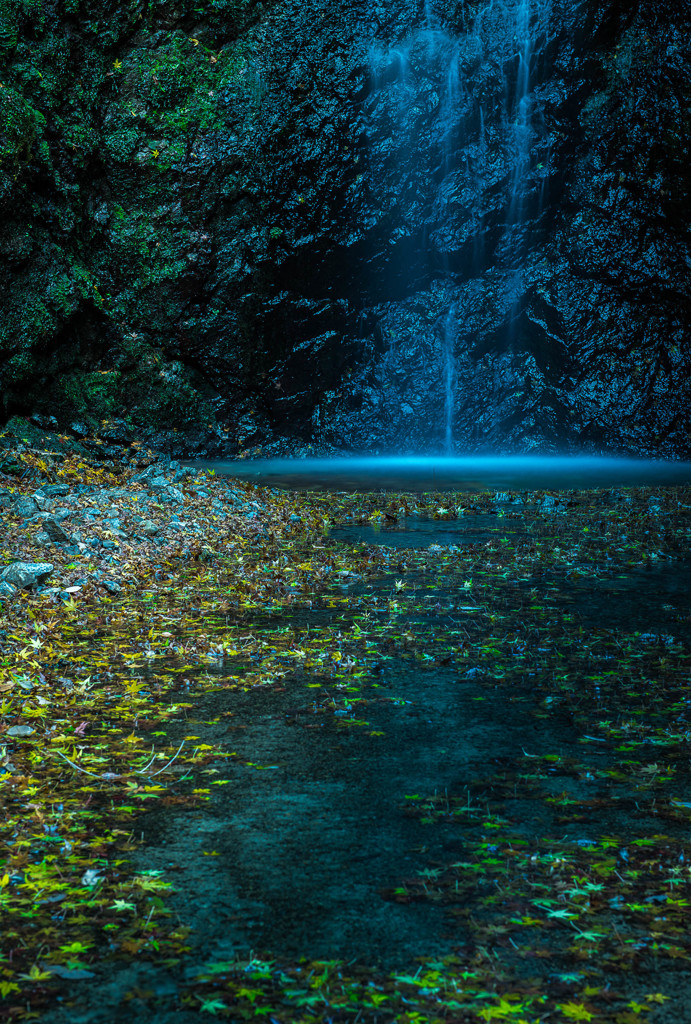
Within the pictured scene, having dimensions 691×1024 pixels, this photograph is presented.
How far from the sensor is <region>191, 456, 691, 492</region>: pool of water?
→ 52.1 feet

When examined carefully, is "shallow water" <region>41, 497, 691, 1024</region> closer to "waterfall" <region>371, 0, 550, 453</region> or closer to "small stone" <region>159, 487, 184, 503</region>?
"small stone" <region>159, 487, 184, 503</region>

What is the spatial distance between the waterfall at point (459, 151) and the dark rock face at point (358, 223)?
58 millimetres

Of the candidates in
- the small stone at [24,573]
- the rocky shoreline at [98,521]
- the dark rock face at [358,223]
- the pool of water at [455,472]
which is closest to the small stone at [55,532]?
the rocky shoreline at [98,521]

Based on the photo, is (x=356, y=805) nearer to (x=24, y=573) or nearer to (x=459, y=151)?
(x=24, y=573)

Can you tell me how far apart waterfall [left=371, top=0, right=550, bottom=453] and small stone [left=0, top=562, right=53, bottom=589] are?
17.9 meters

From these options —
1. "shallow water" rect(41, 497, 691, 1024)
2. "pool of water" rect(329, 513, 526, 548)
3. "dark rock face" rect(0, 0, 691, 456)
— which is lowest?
"shallow water" rect(41, 497, 691, 1024)

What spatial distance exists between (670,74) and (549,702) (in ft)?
69.9

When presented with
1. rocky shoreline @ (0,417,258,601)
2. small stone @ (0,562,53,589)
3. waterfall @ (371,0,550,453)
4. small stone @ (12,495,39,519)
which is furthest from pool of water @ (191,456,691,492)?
small stone @ (0,562,53,589)

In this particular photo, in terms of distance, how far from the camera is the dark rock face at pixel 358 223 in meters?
20.9

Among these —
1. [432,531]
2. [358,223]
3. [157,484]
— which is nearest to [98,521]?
[157,484]

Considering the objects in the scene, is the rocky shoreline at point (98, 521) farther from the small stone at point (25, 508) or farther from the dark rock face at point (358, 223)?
the dark rock face at point (358, 223)

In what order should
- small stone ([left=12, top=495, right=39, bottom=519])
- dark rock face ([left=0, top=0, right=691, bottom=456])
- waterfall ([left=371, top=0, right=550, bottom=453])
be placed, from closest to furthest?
small stone ([left=12, top=495, right=39, bottom=519]), dark rock face ([left=0, top=0, right=691, bottom=456]), waterfall ([left=371, top=0, right=550, bottom=453])

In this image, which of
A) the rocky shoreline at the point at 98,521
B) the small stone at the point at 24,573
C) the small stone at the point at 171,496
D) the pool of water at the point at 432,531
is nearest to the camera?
the small stone at the point at 24,573

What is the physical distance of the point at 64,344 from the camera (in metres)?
20.9
